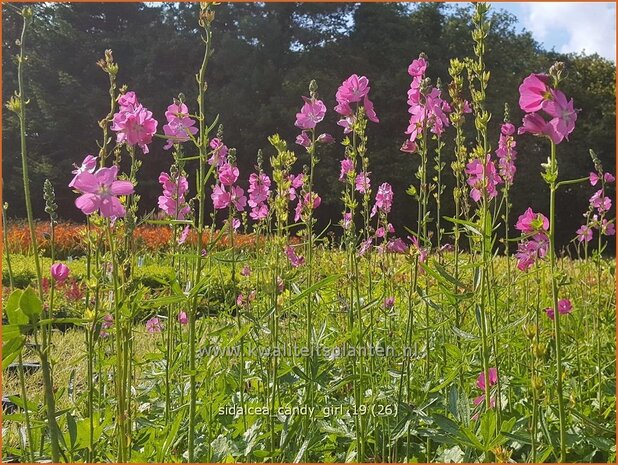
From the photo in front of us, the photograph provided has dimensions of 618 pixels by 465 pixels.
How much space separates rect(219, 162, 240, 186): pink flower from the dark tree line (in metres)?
14.3

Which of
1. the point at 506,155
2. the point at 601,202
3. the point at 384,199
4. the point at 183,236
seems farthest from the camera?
the point at 384,199

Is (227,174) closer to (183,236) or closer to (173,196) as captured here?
(173,196)

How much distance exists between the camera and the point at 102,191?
4.29 ft

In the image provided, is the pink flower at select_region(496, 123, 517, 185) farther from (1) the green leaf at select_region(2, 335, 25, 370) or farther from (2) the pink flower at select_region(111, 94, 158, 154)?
(1) the green leaf at select_region(2, 335, 25, 370)

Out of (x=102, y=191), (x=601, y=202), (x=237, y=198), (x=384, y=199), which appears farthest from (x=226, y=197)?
(x=601, y=202)

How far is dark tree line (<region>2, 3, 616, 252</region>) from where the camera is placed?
1817cm

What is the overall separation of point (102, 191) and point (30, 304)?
0.36 m

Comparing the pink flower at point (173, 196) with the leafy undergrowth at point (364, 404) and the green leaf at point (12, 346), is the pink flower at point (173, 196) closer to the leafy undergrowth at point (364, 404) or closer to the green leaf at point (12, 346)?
the leafy undergrowth at point (364, 404)

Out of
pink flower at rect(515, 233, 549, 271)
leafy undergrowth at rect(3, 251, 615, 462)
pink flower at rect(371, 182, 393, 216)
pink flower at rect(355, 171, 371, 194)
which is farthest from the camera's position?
pink flower at rect(371, 182, 393, 216)

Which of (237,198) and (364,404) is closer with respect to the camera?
(364,404)

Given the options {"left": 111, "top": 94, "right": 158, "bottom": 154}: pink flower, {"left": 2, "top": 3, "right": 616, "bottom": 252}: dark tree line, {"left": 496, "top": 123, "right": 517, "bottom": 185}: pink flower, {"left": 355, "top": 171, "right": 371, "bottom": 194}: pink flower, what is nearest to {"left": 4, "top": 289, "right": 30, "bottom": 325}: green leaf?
{"left": 111, "top": 94, "right": 158, "bottom": 154}: pink flower

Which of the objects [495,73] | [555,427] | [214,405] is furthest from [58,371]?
[495,73]

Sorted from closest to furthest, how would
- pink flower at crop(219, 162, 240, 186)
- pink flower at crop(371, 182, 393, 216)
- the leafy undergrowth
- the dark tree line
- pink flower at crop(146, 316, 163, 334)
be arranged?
the leafy undergrowth
pink flower at crop(219, 162, 240, 186)
pink flower at crop(146, 316, 163, 334)
pink flower at crop(371, 182, 393, 216)
the dark tree line

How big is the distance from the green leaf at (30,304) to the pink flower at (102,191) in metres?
0.30
